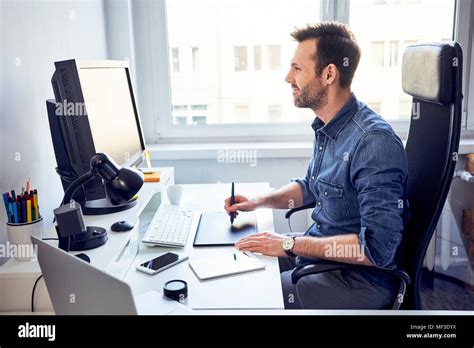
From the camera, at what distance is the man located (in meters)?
1.18

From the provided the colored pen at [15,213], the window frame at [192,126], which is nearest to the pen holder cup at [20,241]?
the colored pen at [15,213]

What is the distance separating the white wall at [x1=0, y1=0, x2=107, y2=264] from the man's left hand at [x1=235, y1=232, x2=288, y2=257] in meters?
0.60

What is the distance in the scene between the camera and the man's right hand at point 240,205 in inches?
62.7

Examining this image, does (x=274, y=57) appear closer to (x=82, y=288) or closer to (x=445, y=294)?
(x=445, y=294)

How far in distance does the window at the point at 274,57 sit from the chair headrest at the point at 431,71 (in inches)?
43.0

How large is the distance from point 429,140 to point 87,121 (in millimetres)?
920

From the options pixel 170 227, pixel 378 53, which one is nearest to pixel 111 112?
pixel 170 227

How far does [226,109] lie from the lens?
2471 mm

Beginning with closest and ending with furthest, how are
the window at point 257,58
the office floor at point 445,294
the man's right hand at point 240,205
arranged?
the man's right hand at point 240,205 → the office floor at point 445,294 → the window at point 257,58

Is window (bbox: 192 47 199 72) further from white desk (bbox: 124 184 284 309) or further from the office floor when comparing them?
the office floor

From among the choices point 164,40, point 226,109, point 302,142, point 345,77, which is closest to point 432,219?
point 345,77

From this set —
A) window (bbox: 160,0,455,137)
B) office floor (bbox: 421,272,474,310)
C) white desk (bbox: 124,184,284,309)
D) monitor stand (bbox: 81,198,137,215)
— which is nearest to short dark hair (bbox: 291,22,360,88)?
white desk (bbox: 124,184,284,309)

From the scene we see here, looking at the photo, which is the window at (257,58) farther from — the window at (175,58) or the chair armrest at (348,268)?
the chair armrest at (348,268)

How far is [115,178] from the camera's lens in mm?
A: 939
